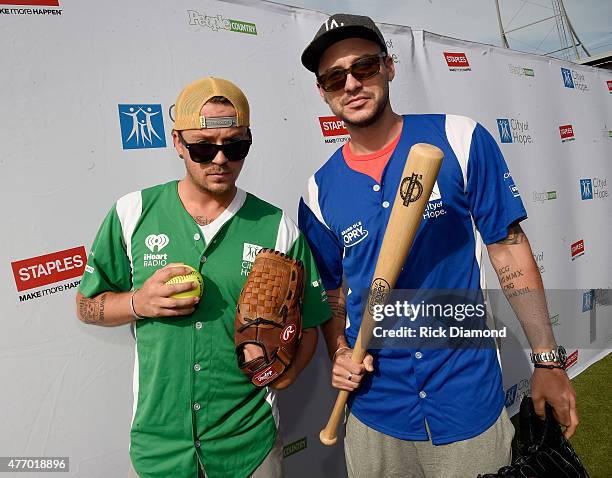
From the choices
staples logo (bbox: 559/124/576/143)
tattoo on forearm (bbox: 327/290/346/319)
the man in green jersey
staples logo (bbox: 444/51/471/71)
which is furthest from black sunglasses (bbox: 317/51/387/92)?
staples logo (bbox: 559/124/576/143)

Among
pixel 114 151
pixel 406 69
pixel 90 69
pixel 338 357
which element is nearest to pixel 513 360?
pixel 406 69

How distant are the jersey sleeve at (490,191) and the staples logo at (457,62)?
2334mm

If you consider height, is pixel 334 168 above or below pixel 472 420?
above

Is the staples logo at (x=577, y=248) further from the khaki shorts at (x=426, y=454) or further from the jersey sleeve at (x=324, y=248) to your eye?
the jersey sleeve at (x=324, y=248)

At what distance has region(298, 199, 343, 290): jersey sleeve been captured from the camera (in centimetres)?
165

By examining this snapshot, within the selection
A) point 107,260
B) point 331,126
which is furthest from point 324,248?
point 331,126

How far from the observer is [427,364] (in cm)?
148

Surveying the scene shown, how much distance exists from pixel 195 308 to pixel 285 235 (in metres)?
0.39

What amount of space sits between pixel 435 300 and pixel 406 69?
89.4 inches

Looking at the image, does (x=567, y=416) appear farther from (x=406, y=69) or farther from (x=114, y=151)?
(x=406, y=69)

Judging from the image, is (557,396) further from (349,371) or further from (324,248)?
(324,248)

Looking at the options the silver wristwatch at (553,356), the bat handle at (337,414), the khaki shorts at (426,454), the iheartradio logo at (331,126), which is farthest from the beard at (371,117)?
the iheartradio logo at (331,126)

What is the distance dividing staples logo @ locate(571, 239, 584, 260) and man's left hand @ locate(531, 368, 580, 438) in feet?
11.6

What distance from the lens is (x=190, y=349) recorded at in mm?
1359
